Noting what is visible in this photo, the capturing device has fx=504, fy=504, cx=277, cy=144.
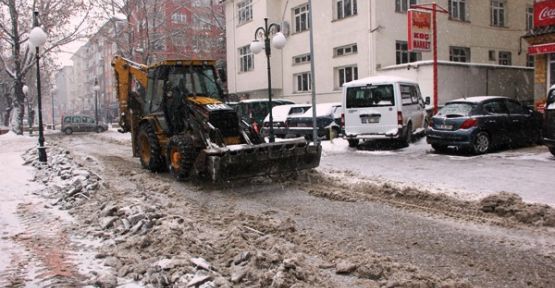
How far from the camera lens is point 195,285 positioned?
441 cm

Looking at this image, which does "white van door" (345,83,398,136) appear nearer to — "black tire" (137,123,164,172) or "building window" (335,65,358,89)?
"black tire" (137,123,164,172)

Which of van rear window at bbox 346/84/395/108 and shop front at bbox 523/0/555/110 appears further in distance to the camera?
shop front at bbox 523/0/555/110

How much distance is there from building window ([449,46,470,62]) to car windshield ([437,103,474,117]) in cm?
1263

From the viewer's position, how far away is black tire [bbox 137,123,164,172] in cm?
1166

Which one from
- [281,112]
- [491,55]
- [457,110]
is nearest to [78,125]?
[281,112]

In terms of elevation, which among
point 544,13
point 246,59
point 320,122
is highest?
point 246,59

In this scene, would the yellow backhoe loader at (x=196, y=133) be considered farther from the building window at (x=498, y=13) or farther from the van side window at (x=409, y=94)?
the building window at (x=498, y=13)

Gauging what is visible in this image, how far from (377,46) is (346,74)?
2.78 meters

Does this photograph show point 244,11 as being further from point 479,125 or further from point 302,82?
point 479,125

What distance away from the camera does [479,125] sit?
13.6m

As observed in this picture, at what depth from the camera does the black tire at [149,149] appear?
11.7 m

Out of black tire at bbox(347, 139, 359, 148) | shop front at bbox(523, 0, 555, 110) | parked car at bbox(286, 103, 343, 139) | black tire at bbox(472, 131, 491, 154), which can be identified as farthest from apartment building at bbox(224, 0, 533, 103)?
black tire at bbox(472, 131, 491, 154)

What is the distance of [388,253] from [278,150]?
4.62m

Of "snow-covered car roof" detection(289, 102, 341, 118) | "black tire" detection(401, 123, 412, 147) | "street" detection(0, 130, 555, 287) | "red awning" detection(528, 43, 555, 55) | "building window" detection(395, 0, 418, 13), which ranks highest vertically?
"building window" detection(395, 0, 418, 13)
